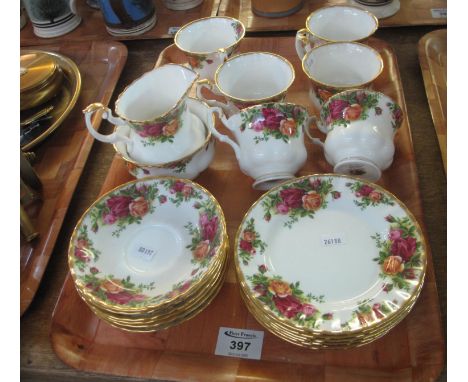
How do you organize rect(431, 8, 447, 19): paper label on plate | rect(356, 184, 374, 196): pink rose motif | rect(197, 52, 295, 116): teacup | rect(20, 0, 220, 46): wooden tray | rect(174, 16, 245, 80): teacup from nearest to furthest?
rect(356, 184, 374, 196): pink rose motif, rect(197, 52, 295, 116): teacup, rect(174, 16, 245, 80): teacup, rect(431, 8, 447, 19): paper label on plate, rect(20, 0, 220, 46): wooden tray

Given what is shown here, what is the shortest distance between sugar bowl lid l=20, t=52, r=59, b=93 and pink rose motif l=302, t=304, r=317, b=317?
66 centimetres

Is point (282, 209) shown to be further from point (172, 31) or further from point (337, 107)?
point (172, 31)

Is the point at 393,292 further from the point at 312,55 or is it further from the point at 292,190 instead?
the point at 312,55

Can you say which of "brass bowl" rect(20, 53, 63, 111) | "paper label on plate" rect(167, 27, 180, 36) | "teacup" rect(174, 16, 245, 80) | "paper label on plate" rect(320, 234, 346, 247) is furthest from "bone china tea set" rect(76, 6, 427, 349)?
"paper label on plate" rect(167, 27, 180, 36)

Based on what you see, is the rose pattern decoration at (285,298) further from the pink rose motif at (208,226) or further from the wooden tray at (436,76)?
the wooden tray at (436,76)

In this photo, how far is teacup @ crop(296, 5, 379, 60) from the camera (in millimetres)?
789

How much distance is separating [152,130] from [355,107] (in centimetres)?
29

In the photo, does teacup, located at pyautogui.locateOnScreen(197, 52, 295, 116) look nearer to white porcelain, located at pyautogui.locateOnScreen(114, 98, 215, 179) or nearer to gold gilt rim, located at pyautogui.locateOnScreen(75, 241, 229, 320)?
white porcelain, located at pyautogui.locateOnScreen(114, 98, 215, 179)

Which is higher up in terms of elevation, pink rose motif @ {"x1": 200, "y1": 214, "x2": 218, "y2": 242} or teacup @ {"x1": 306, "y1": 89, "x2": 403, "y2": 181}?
teacup @ {"x1": 306, "y1": 89, "x2": 403, "y2": 181}

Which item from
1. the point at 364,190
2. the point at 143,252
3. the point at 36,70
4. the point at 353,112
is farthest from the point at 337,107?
the point at 36,70

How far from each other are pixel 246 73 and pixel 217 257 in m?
0.36

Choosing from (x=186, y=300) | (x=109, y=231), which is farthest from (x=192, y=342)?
(x=109, y=231)

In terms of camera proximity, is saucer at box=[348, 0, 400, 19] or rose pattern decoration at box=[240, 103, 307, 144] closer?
rose pattern decoration at box=[240, 103, 307, 144]

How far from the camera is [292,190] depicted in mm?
592
